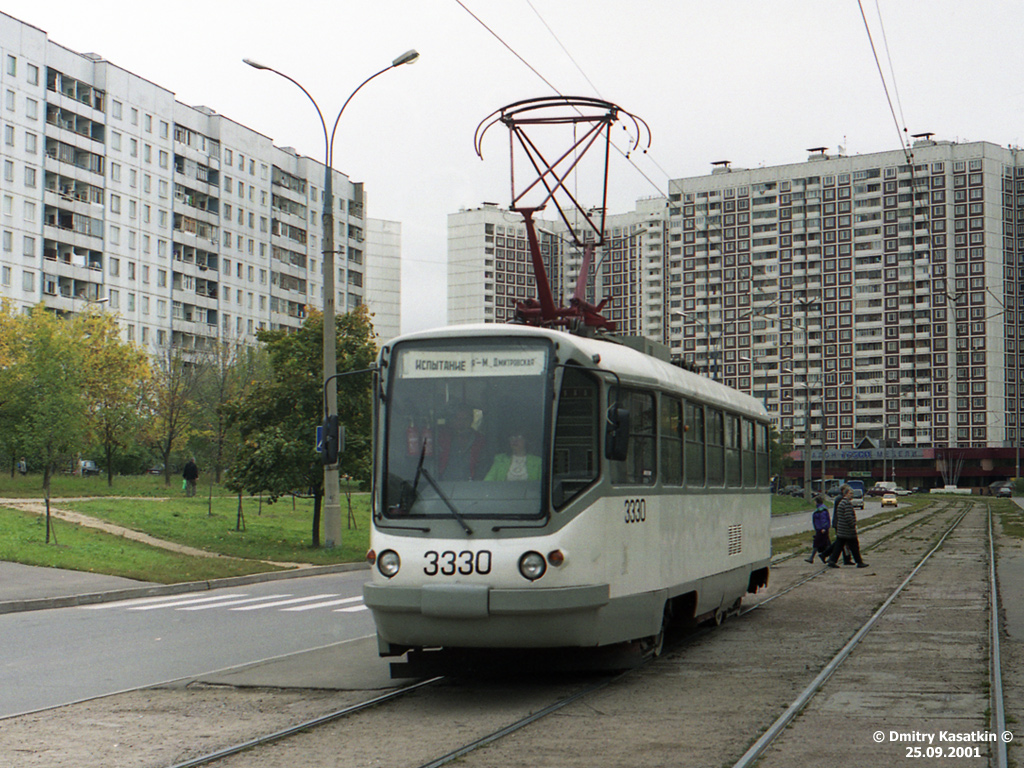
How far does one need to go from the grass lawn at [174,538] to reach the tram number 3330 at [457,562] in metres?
12.7

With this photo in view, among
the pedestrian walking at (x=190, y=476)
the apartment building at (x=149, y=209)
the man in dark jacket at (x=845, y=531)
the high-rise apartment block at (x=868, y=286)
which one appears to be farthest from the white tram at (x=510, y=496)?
the high-rise apartment block at (x=868, y=286)

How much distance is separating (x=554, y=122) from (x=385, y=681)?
704cm

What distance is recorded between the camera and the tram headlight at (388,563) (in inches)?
384

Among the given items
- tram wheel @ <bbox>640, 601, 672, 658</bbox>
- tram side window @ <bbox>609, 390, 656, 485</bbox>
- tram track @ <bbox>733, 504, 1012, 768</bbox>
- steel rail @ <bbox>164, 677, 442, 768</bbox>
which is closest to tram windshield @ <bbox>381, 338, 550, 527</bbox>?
tram side window @ <bbox>609, 390, 656, 485</bbox>

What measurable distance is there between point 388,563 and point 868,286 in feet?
475

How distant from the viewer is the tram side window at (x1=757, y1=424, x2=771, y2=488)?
1691cm

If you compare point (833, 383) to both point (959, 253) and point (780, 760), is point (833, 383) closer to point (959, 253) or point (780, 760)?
point (959, 253)

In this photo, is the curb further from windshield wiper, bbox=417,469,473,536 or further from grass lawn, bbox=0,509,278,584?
windshield wiper, bbox=417,469,473,536

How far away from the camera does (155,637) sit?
14336mm

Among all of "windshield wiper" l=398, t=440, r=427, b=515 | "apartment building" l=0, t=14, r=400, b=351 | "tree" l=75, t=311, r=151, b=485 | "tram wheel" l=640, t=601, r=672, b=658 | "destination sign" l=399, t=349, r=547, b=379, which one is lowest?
"tram wheel" l=640, t=601, r=672, b=658

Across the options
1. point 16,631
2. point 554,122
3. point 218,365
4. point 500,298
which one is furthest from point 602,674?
point 500,298

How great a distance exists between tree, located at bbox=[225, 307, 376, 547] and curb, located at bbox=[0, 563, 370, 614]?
9.54 ft

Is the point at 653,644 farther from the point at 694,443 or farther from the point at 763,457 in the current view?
the point at 763,457

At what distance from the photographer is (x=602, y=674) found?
10930 millimetres
